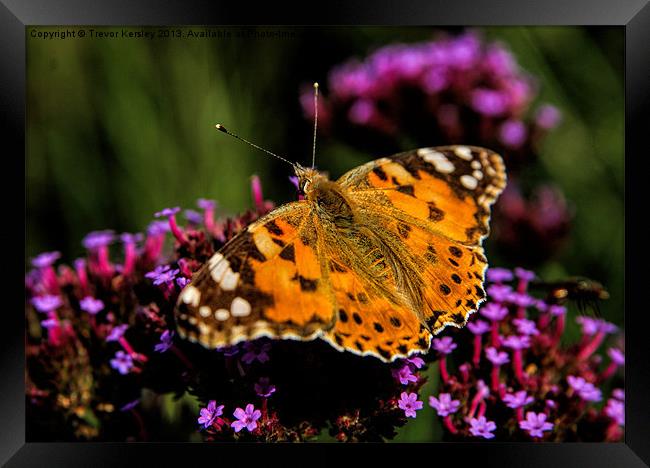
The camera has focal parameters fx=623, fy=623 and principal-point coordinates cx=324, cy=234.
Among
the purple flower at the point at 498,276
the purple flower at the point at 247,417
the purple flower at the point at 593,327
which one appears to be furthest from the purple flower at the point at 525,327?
the purple flower at the point at 247,417

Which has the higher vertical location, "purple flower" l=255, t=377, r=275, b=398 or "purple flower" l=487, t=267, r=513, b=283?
"purple flower" l=487, t=267, r=513, b=283

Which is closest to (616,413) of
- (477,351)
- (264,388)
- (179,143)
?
(477,351)

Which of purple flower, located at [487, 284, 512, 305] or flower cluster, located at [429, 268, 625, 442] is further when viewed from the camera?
purple flower, located at [487, 284, 512, 305]

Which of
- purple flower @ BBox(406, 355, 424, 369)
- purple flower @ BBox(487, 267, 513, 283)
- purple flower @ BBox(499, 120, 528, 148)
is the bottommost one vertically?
purple flower @ BBox(406, 355, 424, 369)

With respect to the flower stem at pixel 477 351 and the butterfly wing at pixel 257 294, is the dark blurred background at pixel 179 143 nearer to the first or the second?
the flower stem at pixel 477 351

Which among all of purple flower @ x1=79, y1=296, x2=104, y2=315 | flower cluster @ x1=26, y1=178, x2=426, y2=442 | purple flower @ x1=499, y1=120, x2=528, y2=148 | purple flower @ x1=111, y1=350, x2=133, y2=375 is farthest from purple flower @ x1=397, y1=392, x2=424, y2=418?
purple flower @ x1=499, y1=120, x2=528, y2=148

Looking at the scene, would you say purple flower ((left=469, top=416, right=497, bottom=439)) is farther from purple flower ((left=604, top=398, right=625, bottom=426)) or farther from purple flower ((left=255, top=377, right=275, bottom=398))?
purple flower ((left=255, top=377, right=275, bottom=398))

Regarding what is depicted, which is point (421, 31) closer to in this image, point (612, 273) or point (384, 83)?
point (384, 83)

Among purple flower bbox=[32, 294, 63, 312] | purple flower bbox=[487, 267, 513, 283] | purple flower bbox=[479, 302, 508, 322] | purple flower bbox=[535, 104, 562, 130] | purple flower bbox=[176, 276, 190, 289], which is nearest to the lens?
purple flower bbox=[176, 276, 190, 289]
